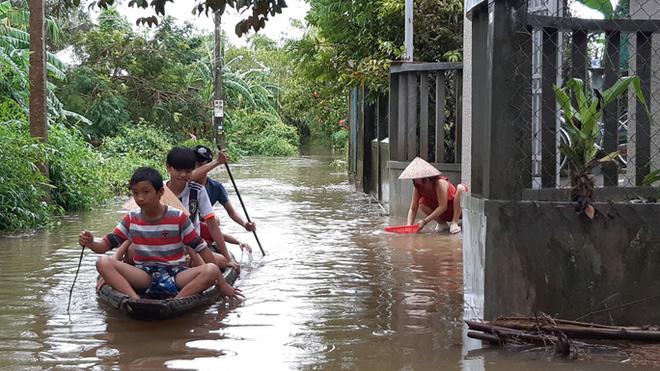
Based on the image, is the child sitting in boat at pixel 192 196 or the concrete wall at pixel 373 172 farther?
the concrete wall at pixel 373 172

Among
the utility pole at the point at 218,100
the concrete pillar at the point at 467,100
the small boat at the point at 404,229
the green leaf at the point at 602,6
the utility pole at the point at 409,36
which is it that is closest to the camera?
the green leaf at the point at 602,6

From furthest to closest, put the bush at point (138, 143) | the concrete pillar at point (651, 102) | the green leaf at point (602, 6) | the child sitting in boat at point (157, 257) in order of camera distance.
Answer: the bush at point (138, 143) < the child sitting in boat at point (157, 257) < the concrete pillar at point (651, 102) < the green leaf at point (602, 6)

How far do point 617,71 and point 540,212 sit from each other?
1.21 meters

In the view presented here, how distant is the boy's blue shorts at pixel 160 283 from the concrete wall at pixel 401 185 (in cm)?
687

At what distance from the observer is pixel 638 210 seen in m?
5.72

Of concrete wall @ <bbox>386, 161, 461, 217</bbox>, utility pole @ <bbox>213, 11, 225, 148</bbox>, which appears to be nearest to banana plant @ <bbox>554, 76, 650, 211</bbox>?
concrete wall @ <bbox>386, 161, 461, 217</bbox>

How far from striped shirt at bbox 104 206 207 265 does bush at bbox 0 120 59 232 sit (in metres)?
5.53

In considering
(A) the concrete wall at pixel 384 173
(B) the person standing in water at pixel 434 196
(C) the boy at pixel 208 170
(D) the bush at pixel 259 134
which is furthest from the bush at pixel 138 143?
(C) the boy at pixel 208 170

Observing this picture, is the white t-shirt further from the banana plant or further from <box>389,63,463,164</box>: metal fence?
<box>389,63,463,164</box>: metal fence

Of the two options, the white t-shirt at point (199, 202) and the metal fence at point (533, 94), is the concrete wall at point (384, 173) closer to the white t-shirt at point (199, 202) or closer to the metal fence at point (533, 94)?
the white t-shirt at point (199, 202)

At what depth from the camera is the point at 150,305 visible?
21.2 ft

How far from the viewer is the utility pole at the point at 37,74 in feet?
44.1

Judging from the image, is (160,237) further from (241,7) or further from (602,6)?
(602,6)

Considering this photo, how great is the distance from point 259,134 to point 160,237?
37.3m
